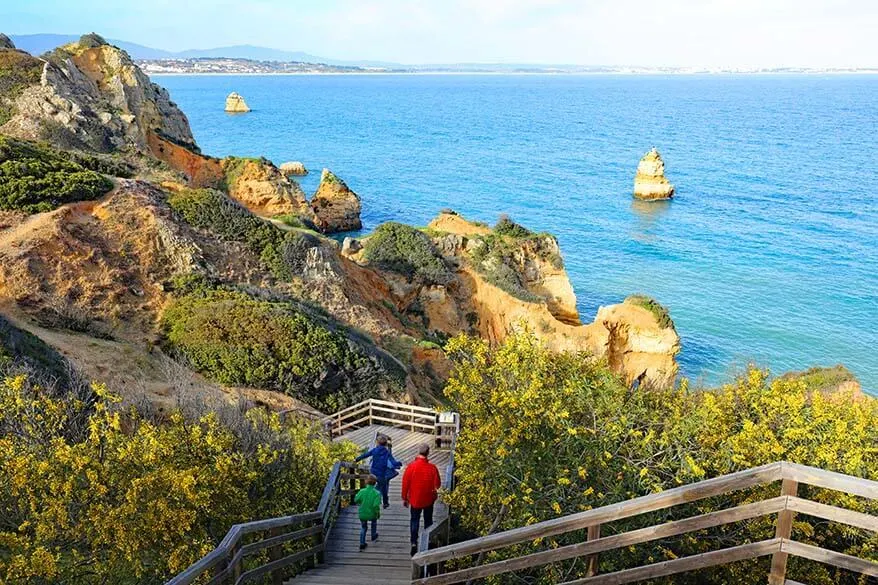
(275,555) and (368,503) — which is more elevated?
(275,555)

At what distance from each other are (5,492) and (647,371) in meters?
30.5

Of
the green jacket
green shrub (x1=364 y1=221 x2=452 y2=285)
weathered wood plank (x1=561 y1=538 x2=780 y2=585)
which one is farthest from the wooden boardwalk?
green shrub (x1=364 y1=221 x2=452 y2=285)

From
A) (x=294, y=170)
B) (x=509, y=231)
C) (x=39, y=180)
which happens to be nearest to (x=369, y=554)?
(x=39, y=180)

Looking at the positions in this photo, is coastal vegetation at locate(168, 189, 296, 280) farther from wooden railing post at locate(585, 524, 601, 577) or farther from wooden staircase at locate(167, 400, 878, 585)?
wooden railing post at locate(585, 524, 601, 577)

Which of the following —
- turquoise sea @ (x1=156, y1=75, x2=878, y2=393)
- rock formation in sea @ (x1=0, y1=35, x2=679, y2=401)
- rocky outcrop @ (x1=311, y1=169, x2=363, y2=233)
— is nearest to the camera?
rock formation in sea @ (x1=0, y1=35, x2=679, y2=401)

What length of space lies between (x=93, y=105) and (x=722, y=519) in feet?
138

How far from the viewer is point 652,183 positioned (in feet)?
237

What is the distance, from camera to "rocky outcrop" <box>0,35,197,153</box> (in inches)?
1256

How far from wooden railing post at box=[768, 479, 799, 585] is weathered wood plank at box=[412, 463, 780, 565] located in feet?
0.40

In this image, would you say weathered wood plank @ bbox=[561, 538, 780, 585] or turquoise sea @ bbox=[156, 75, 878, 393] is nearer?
weathered wood plank @ bbox=[561, 538, 780, 585]

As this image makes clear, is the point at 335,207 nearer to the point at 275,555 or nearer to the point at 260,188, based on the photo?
the point at 260,188

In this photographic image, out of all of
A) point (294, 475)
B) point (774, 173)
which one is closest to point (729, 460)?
point (294, 475)

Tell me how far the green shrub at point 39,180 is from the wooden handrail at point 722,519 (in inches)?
798

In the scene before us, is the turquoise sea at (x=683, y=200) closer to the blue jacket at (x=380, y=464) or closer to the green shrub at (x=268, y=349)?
the green shrub at (x=268, y=349)
